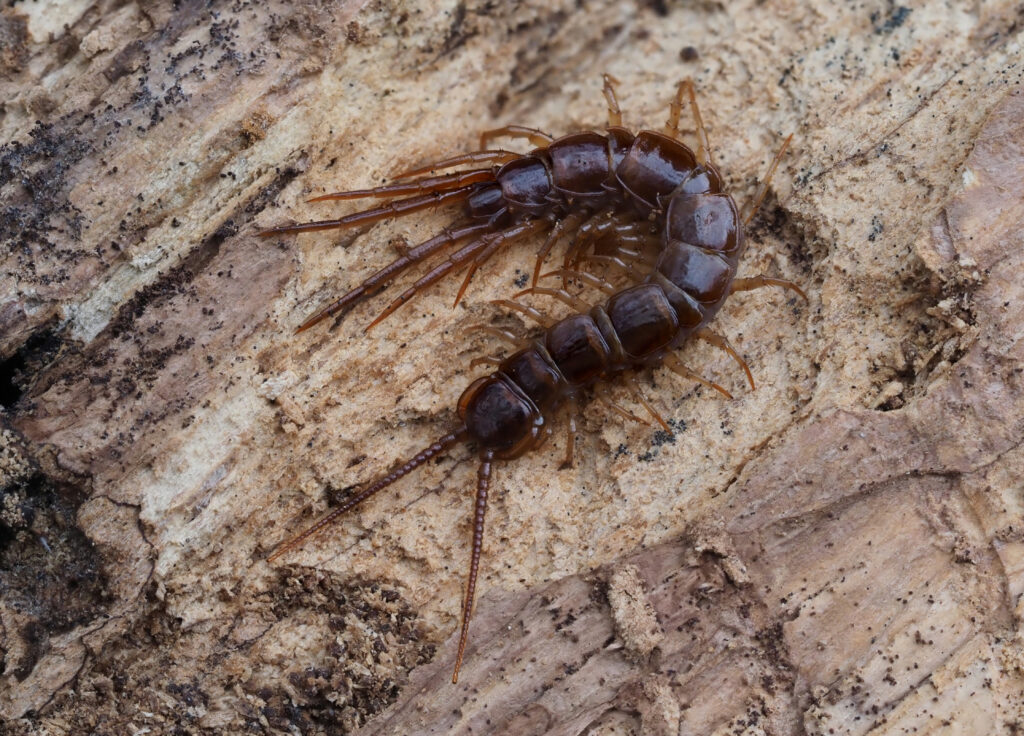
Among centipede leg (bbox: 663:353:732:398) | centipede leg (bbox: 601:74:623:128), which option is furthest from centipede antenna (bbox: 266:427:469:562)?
centipede leg (bbox: 601:74:623:128)

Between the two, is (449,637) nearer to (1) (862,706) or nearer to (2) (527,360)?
(2) (527,360)

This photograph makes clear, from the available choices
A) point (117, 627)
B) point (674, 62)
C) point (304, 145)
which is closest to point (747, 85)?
point (674, 62)

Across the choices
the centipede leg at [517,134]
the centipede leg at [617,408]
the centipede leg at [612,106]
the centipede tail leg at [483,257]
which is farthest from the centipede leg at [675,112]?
the centipede leg at [617,408]

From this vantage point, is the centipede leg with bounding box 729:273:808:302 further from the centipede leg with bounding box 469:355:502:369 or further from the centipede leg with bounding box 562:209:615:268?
the centipede leg with bounding box 469:355:502:369

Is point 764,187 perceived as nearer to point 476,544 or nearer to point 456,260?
point 456,260

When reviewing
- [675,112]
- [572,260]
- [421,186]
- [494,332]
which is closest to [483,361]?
[494,332]

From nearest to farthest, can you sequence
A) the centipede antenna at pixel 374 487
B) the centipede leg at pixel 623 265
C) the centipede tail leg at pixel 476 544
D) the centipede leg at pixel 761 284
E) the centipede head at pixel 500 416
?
the centipede tail leg at pixel 476 544
the centipede antenna at pixel 374 487
the centipede head at pixel 500 416
the centipede leg at pixel 761 284
the centipede leg at pixel 623 265

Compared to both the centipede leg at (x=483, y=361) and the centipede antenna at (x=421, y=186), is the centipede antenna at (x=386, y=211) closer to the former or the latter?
the centipede antenna at (x=421, y=186)
